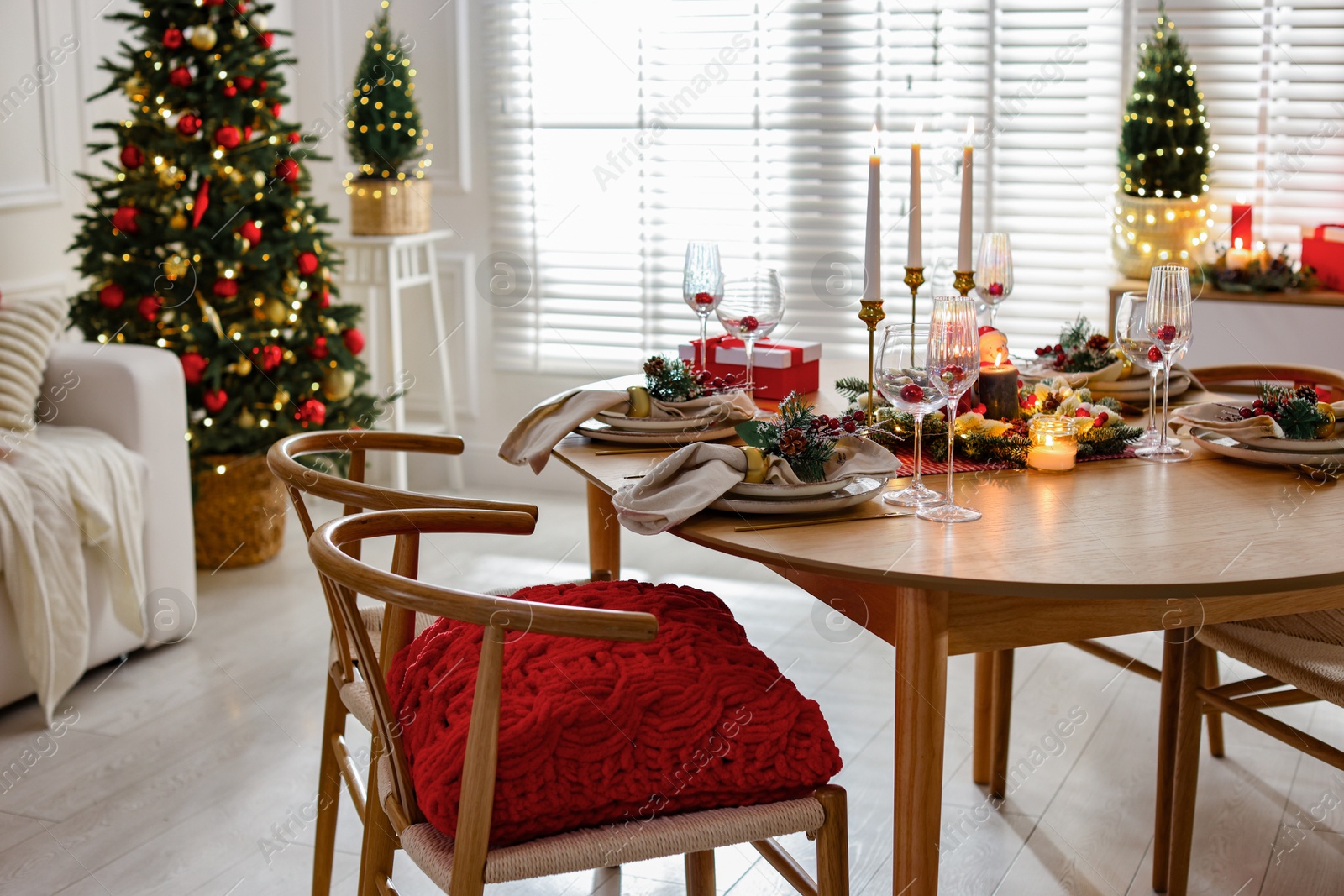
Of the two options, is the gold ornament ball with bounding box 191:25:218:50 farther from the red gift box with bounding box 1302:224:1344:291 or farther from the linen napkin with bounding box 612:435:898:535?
the red gift box with bounding box 1302:224:1344:291

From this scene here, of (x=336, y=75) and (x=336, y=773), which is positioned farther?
(x=336, y=75)

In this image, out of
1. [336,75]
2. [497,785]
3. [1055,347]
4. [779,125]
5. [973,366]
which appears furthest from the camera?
[336,75]

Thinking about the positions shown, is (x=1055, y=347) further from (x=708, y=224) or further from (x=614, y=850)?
(x=708, y=224)

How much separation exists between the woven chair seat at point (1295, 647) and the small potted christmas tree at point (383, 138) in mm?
3015

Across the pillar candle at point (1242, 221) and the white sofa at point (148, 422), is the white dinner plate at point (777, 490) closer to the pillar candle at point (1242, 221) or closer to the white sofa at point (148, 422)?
the white sofa at point (148, 422)

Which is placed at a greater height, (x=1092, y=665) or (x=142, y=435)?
(x=142, y=435)

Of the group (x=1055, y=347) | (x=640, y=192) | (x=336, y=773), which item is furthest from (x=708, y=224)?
(x=336, y=773)

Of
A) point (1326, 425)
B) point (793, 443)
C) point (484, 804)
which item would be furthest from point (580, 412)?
point (1326, 425)

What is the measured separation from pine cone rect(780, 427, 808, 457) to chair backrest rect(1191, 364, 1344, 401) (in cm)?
119

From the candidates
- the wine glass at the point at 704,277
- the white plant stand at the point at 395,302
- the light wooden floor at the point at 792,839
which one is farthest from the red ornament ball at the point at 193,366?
the wine glass at the point at 704,277

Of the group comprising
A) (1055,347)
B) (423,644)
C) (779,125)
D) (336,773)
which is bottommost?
(336,773)

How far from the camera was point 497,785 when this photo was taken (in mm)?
1279

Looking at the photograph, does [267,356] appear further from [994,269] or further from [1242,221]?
[1242,221]

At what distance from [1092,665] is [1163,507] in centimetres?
158
